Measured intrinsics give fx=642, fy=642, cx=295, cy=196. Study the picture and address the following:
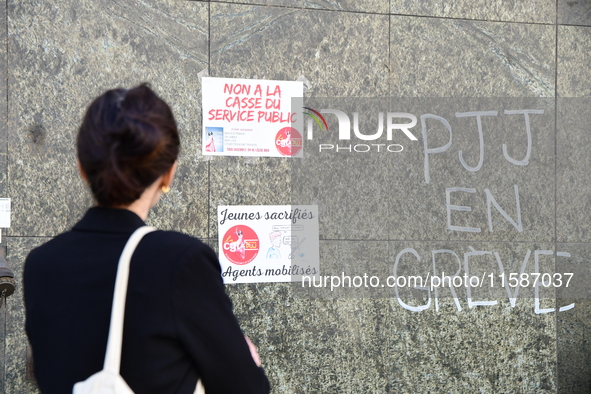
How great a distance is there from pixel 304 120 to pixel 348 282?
3.73 ft

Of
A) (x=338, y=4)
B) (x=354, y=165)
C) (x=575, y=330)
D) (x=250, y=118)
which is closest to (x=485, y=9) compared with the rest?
(x=338, y=4)

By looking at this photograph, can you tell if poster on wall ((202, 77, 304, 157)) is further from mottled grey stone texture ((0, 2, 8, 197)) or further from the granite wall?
Result: mottled grey stone texture ((0, 2, 8, 197))

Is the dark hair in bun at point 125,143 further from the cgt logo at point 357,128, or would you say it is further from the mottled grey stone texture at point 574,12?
the mottled grey stone texture at point 574,12

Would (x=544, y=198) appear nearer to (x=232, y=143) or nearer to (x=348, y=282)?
(x=348, y=282)

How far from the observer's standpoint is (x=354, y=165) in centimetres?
438

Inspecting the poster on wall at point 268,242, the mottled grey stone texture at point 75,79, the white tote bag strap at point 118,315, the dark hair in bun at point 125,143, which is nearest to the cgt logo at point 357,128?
the poster on wall at point 268,242

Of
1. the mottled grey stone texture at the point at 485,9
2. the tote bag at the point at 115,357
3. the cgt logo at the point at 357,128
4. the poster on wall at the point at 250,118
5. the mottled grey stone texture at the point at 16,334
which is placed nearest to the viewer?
the tote bag at the point at 115,357

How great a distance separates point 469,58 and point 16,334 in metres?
3.49

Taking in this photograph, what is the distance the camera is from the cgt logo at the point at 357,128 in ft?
14.3

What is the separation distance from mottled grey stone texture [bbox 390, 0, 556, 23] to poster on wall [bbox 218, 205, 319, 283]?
155cm

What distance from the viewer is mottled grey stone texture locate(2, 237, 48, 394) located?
12.7 ft

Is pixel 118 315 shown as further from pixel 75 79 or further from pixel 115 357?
Result: pixel 75 79

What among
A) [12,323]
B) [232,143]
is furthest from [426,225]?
[12,323]

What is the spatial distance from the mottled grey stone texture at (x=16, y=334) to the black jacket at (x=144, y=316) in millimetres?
2729
